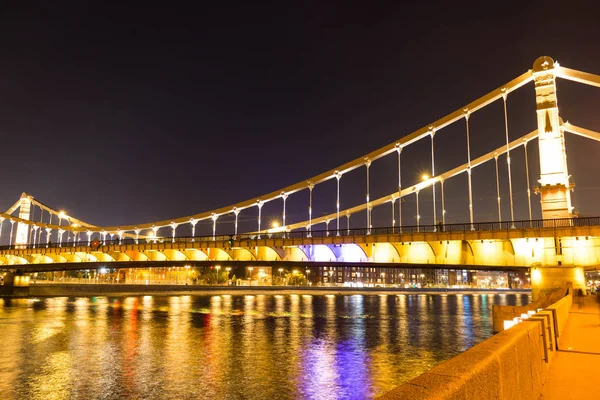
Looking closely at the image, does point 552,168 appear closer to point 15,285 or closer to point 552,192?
point 552,192

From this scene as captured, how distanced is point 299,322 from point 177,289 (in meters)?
61.3

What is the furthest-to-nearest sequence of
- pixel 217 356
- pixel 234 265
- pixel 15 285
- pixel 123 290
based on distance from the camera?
pixel 123 290
pixel 15 285
pixel 234 265
pixel 217 356

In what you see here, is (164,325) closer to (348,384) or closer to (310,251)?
(310,251)

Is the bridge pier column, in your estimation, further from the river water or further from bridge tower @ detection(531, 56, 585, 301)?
bridge tower @ detection(531, 56, 585, 301)

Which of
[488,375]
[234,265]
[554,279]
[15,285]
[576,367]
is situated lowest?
[15,285]

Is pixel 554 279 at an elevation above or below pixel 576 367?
above

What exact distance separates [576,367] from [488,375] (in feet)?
21.6

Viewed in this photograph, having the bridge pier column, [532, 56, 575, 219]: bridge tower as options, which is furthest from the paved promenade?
the bridge pier column

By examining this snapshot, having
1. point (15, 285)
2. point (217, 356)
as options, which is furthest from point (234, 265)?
point (15, 285)

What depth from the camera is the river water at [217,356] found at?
1828 centimetres

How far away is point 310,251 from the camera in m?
47.2

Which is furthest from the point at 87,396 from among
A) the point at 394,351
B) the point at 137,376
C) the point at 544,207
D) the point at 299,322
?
the point at 544,207

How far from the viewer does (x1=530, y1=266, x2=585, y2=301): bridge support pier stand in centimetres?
3344

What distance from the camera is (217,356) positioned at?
1002 inches
